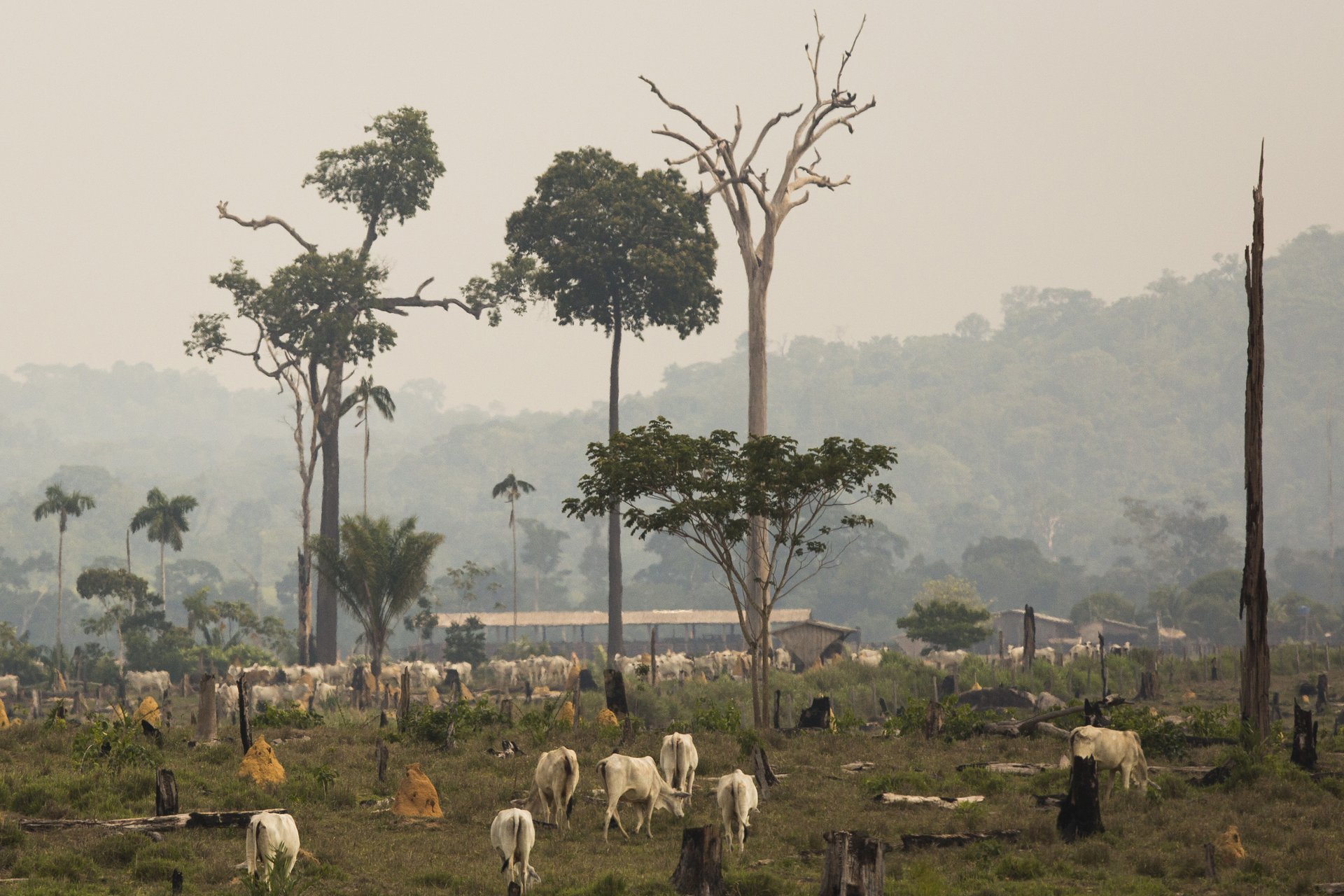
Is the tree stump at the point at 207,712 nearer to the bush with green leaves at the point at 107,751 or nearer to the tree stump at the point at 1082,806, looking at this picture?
the bush with green leaves at the point at 107,751

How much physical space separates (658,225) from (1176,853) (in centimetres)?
4877

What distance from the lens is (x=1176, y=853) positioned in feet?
51.3

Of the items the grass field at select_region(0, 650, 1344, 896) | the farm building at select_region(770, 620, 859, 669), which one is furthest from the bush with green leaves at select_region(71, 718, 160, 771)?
the farm building at select_region(770, 620, 859, 669)

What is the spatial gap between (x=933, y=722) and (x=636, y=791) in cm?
1129

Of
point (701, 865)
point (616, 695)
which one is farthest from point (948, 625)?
point (701, 865)

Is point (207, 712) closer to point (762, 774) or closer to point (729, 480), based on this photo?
point (762, 774)

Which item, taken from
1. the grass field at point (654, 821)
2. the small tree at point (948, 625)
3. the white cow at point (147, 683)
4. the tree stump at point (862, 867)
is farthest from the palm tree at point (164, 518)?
the tree stump at point (862, 867)

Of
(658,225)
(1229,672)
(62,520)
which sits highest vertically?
(658,225)

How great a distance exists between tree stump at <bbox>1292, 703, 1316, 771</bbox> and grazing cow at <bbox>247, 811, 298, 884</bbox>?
15.0 metres

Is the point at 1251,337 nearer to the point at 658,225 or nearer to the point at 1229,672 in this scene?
the point at 1229,672

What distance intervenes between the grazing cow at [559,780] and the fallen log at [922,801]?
477cm

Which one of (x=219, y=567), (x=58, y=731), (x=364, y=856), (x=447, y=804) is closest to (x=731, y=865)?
(x=364, y=856)

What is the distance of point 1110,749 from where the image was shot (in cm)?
1889

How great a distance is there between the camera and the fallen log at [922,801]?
63.8 feet
